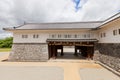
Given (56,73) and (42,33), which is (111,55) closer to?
(56,73)

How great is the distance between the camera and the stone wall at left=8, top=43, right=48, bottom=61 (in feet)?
60.1

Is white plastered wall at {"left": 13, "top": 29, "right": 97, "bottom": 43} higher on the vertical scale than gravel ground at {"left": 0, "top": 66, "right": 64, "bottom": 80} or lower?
higher

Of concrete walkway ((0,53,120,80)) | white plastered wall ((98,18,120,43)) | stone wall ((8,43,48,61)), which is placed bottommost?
concrete walkway ((0,53,120,80))

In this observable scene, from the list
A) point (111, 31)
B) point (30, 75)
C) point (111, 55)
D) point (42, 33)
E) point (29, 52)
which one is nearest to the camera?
point (30, 75)

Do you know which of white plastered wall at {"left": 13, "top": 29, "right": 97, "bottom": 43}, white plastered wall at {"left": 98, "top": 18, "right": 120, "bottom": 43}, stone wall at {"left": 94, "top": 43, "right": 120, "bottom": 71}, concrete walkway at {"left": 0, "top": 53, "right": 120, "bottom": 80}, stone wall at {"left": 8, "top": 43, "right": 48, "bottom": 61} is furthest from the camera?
stone wall at {"left": 8, "top": 43, "right": 48, "bottom": 61}

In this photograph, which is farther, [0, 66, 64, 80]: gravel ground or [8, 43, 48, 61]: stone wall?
[8, 43, 48, 61]: stone wall

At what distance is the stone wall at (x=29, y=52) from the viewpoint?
60.1 feet

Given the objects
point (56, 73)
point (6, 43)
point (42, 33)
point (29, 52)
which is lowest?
point (56, 73)

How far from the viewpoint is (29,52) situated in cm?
1862

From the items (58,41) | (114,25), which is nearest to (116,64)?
(114,25)

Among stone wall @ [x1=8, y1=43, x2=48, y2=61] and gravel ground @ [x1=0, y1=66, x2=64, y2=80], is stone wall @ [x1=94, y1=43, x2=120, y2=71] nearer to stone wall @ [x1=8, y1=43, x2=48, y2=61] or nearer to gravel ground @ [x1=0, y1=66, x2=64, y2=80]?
gravel ground @ [x1=0, y1=66, x2=64, y2=80]

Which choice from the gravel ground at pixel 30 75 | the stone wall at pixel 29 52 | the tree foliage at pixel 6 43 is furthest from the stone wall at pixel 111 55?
the tree foliage at pixel 6 43

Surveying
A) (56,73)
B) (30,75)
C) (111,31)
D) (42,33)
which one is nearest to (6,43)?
(42,33)

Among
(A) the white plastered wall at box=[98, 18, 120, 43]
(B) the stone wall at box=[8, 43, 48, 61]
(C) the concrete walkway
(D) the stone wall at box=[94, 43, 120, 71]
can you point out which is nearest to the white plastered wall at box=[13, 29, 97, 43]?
(B) the stone wall at box=[8, 43, 48, 61]
